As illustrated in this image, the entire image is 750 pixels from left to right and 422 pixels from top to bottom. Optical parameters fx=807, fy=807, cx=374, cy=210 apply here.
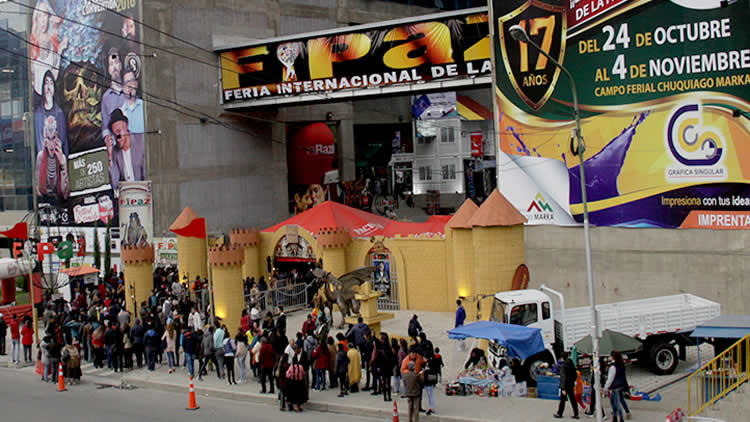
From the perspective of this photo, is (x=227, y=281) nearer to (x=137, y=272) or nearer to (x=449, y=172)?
(x=137, y=272)

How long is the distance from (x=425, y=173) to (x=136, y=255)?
36345 mm

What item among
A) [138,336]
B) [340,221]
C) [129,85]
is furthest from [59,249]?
[138,336]

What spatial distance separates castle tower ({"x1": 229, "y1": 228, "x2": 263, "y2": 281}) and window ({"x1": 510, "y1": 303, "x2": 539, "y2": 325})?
17842 millimetres

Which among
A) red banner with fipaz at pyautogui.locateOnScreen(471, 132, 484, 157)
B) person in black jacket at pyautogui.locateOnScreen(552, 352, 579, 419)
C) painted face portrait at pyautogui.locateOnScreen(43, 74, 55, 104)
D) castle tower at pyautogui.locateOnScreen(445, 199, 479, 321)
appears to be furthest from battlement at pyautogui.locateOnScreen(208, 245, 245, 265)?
red banner with fipaz at pyautogui.locateOnScreen(471, 132, 484, 157)

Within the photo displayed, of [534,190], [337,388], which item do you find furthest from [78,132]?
[337,388]

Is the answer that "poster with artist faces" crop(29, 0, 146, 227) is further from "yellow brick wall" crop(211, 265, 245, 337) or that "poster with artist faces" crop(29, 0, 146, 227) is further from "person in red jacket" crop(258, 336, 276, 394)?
"person in red jacket" crop(258, 336, 276, 394)

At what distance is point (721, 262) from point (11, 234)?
2518 cm

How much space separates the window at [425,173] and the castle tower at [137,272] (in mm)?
35525

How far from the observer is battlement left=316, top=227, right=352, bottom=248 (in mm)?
33469

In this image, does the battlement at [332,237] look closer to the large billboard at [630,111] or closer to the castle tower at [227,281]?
the castle tower at [227,281]

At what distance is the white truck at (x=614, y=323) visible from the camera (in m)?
20.6

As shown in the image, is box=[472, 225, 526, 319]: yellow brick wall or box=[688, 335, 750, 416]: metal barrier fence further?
box=[472, 225, 526, 319]: yellow brick wall

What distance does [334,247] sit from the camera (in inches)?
1320

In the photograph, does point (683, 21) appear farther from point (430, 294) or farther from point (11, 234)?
point (11, 234)
